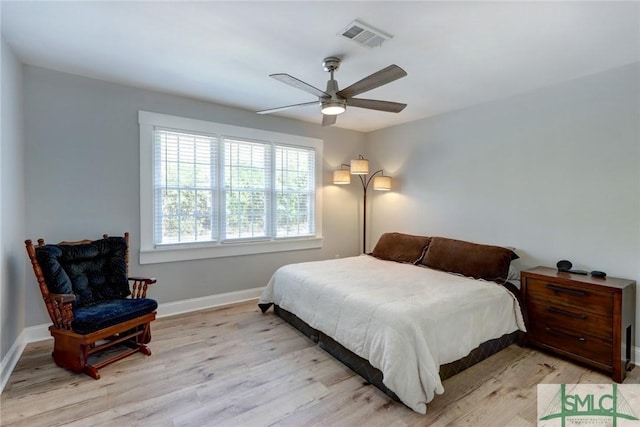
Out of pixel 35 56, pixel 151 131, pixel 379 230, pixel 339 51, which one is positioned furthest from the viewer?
pixel 379 230

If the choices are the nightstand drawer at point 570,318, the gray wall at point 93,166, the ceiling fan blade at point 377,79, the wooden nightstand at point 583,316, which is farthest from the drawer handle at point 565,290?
the gray wall at point 93,166

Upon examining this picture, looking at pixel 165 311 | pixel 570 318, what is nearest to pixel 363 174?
pixel 570 318

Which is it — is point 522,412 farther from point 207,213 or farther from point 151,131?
point 151,131

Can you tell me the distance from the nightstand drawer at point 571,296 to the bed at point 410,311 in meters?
0.20

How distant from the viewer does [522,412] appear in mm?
1973

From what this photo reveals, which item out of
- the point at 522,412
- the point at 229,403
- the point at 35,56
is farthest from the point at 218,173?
the point at 522,412

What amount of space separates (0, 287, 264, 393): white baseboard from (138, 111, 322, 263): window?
564mm

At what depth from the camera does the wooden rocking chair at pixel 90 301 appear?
91.8 inches

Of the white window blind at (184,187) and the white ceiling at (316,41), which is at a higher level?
the white ceiling at (316,41)

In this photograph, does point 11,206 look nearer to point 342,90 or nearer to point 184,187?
point 184,187

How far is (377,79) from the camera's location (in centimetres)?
220

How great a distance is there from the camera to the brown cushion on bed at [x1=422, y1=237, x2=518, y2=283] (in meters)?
3.11

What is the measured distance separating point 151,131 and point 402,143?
3.49 meters

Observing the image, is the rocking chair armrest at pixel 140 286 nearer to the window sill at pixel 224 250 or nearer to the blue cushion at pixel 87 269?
the blue cushion at pixel 87 269
